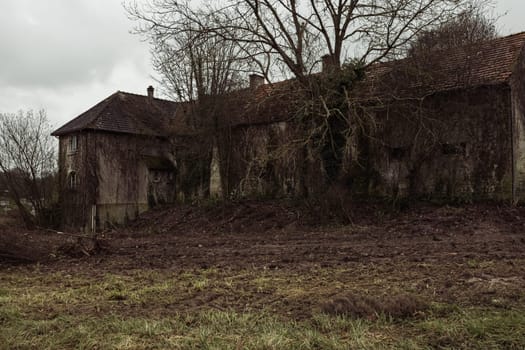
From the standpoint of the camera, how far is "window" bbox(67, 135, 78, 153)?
93.1ft

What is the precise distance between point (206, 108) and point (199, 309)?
20.1 meters

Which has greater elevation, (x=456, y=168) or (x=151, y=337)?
(x=456, y=168)

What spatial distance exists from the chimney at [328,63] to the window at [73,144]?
52.0ft

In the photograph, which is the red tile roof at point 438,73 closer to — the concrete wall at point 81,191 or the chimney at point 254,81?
the chimney at point 254,81

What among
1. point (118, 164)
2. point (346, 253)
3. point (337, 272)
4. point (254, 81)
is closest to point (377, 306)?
point (337, 272)

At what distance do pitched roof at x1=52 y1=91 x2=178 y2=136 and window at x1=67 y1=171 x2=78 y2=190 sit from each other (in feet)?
8.04

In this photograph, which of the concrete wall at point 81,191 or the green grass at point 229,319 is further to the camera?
the concrete wall at point 81,191

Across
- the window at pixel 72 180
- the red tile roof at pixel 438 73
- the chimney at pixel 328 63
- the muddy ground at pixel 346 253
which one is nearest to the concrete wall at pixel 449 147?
the red tile roof at pixel 438 73

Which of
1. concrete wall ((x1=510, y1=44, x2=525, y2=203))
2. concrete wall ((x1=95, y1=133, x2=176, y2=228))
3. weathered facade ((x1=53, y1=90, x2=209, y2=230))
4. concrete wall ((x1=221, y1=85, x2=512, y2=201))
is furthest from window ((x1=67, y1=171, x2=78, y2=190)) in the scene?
concrete wall ((x1=510, y1=44, x2=525, y2=203))

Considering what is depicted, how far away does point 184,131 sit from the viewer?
2808 cm

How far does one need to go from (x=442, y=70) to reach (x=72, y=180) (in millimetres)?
20490

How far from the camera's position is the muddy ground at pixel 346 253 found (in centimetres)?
680

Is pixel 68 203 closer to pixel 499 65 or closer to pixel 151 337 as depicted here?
pixel 499 65

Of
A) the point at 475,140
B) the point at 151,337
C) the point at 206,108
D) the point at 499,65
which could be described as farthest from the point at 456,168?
the point at 151,337
